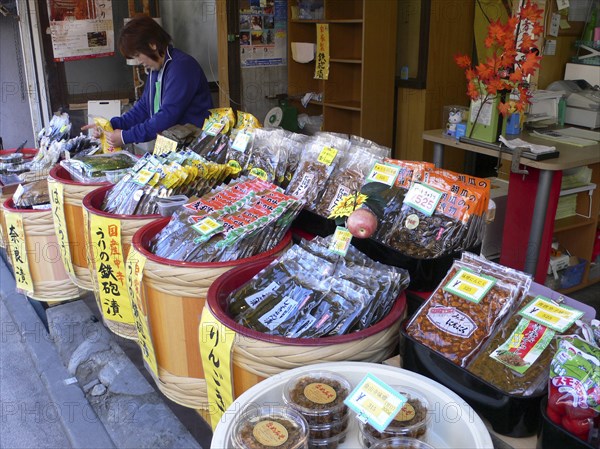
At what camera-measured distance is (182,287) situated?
1448 mm

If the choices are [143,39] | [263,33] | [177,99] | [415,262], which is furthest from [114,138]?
[263,33]

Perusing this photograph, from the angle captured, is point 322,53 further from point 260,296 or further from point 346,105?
point 260,296

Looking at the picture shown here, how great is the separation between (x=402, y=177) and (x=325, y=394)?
720 mm

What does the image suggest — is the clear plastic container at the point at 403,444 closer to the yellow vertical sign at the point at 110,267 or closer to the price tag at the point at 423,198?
the price tag at the point at 423,198

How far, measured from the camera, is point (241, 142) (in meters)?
2.05

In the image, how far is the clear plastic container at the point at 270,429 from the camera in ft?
3.13

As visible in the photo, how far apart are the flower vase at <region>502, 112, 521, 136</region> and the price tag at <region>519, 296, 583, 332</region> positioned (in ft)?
7.91

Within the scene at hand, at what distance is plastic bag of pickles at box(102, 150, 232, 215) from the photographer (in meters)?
1.86

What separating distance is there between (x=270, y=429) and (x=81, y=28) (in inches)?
158

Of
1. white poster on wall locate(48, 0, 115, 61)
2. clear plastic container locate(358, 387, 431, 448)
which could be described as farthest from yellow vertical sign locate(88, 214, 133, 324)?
white poster on wall locate(48, 0, 115, 61)

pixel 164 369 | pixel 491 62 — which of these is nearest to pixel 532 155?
pixel 491 62

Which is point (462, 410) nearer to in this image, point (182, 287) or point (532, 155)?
point (182, 287)

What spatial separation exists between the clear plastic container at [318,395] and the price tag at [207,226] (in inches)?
23.1

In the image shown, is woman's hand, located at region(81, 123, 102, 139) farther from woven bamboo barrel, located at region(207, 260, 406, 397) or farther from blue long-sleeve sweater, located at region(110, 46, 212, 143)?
woven bamboo barrel, located at region(207, 260, 406, 397)
